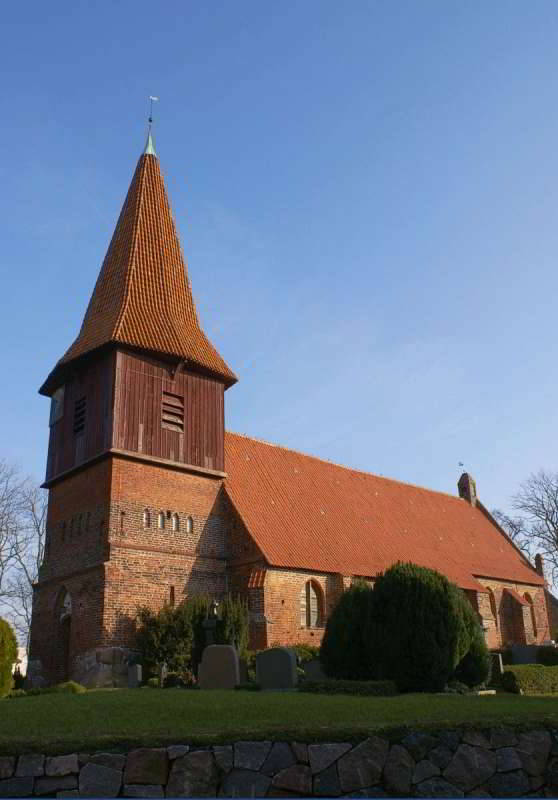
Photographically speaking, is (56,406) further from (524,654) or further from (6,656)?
(524,654)

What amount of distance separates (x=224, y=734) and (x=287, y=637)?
46.0 feet

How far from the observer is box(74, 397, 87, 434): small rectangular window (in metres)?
21.9

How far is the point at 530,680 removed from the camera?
18.5 meters

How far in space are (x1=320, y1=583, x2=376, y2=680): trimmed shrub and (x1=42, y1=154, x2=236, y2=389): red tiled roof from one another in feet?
30.6

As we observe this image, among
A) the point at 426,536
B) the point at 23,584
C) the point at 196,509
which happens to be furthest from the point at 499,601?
the point at 23,584

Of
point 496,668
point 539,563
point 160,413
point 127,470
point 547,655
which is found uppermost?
point 160,413

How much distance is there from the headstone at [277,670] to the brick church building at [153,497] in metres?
5.29

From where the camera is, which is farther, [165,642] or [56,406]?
[56,406]

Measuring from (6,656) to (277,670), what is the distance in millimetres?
6274

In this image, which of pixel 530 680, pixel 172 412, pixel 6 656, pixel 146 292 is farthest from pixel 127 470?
pixel 530 680

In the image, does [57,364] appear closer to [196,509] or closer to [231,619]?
[196,509]

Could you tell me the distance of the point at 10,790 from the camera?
7168 mm

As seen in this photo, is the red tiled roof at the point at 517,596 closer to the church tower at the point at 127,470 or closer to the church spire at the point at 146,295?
the church tower at the point at 127,470

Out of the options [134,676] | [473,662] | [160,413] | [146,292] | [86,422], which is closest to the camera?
[473,662]
